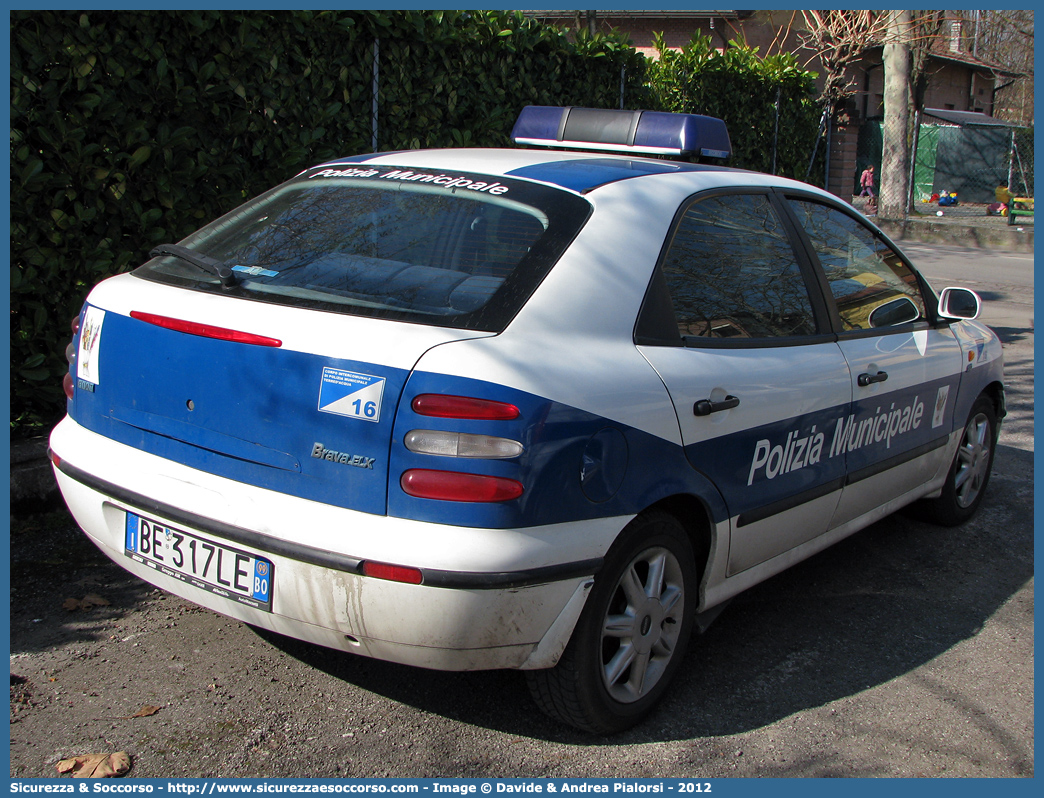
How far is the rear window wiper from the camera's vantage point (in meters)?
2.91

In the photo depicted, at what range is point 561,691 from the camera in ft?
9.16

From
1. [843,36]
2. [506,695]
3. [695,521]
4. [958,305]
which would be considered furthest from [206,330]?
[843,36]

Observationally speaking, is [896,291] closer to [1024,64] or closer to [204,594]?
[204,594]

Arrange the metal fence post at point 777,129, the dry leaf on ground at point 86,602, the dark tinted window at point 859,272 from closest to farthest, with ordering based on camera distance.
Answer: the dry leaf on ground at point 86,602 → the dark tinted window at point 859,272 → the metal fence post at point 777,129

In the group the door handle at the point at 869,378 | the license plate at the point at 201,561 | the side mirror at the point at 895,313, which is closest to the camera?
the license plate at the point at 201,561

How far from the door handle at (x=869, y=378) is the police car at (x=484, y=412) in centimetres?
4

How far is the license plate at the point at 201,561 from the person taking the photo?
2.61m

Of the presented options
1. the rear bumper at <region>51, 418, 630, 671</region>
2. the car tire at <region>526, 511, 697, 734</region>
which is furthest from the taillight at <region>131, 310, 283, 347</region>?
the car tire at <region>526, 511, 697, 734</region>

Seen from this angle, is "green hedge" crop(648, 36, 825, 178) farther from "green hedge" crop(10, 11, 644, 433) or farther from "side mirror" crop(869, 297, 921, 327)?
"side mirror" crop(869, 297, 921, 327)

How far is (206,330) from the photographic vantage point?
2.72 m

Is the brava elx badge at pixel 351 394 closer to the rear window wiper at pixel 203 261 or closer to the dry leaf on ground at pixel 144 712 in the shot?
the rear window wiper at pixel 203 261

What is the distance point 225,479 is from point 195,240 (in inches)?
43.8

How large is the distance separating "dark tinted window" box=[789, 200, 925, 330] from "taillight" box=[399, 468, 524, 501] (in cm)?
199

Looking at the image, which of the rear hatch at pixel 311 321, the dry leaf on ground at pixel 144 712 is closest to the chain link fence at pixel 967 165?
the rear hatch at pixel 311 321
